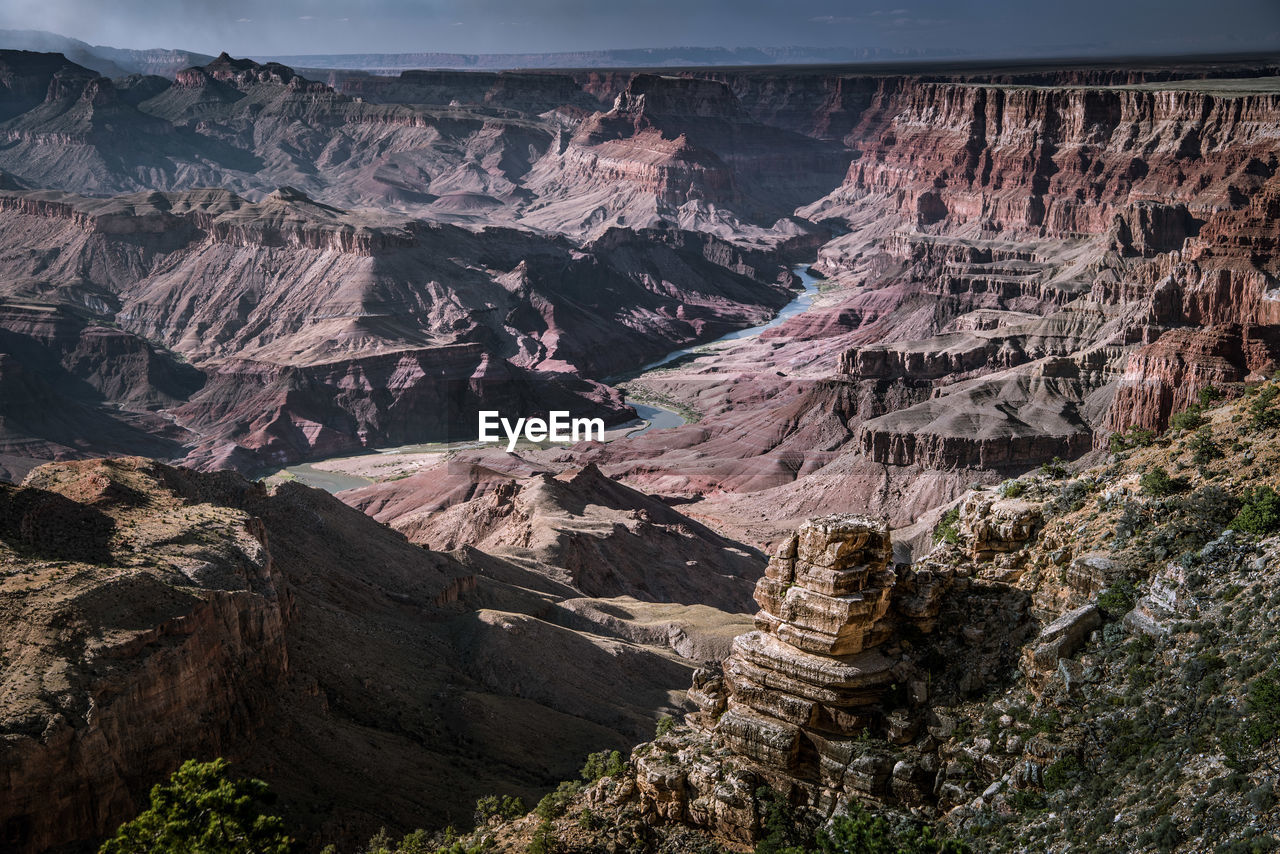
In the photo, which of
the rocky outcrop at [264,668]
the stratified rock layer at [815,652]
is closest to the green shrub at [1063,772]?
the stratified rock layer at [815,652]

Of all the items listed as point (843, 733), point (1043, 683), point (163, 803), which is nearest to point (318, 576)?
point (163, 803)

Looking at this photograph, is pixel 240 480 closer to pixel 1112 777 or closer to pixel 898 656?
pixel 898 656

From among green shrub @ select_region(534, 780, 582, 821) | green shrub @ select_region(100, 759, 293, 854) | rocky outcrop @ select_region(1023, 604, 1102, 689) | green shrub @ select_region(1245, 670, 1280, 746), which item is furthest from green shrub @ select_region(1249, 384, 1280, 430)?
green shrub @ select_region(100, 759, 293, 854)

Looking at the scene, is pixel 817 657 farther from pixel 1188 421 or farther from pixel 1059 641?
pixel 1188 421


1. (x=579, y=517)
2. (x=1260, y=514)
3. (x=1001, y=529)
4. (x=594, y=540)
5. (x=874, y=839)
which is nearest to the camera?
(x=874, y=839)

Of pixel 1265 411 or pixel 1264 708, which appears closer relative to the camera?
pixel 1264 708

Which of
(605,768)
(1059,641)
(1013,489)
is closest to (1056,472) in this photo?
(1013,489)

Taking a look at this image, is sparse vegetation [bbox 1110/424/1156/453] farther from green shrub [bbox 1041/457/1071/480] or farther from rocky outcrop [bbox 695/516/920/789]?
rocky outcrop [bbox 695/516/920/789]
